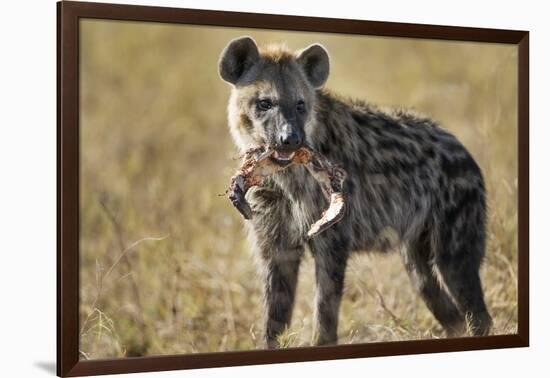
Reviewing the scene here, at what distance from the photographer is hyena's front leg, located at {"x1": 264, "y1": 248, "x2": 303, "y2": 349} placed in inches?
213

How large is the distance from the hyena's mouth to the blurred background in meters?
0.37

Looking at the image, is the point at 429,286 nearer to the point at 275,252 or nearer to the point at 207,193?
the point at 275,252

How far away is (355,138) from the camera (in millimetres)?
5535

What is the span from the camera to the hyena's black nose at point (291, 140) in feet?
16.5

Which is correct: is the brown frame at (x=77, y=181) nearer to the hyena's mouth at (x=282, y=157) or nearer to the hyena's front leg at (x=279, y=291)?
the hyena's front leg at (x=279, y=291)

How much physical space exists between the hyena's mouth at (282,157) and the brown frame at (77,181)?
64 centimetres

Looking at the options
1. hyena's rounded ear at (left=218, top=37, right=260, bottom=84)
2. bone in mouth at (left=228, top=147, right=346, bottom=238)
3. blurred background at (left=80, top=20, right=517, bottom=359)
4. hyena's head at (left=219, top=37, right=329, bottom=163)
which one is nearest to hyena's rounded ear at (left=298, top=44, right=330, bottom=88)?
hyena's head at (left=219, top=37, right=329, bottom=163)

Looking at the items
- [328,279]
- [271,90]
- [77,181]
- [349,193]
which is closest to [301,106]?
[271,90]

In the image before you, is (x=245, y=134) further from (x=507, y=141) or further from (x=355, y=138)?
(x=507, y=141)

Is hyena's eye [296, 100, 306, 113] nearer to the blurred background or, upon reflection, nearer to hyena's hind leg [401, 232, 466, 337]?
the blurred background

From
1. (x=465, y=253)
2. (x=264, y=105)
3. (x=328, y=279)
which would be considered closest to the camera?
(x=264, y=105)

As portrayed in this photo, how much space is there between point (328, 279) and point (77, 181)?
129 cm

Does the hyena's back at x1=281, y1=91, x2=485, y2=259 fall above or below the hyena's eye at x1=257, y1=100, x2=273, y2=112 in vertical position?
below

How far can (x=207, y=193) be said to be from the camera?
6270 mm
